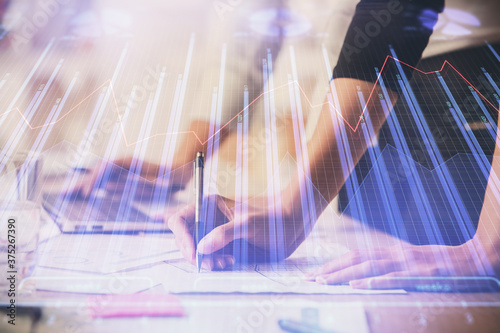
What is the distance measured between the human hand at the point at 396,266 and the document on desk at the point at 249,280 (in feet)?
0.22

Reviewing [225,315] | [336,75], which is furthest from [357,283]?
[336,75]

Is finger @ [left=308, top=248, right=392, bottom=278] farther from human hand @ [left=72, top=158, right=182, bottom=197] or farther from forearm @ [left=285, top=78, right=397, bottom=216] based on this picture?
human hand @ [left=72, top=158, right=182, bottom=197]

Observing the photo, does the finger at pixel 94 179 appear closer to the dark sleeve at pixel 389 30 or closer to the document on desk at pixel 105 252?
the document on desk at pixel 105 252

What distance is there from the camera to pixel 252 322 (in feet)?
6.86

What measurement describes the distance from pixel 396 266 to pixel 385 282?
0.19 meters

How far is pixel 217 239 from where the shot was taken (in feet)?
8.39

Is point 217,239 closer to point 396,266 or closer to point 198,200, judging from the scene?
point 198,200

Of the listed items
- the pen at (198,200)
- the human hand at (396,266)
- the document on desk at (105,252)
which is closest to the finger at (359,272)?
the human hand at (396,266)

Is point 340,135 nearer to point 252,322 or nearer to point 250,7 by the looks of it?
point 252,322

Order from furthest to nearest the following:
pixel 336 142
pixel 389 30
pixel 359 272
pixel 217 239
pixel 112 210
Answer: pixel 389 30 → pixel 336 142 → pixel 112 210 → pixel 217 239 → pixel 359 272

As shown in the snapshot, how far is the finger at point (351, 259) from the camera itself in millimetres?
2422

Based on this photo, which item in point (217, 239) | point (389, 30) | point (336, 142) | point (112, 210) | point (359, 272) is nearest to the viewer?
point (359, 272)

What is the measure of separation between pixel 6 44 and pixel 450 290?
591 centimetres

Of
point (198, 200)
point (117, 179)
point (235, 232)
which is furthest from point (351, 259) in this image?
point (117, 179)
